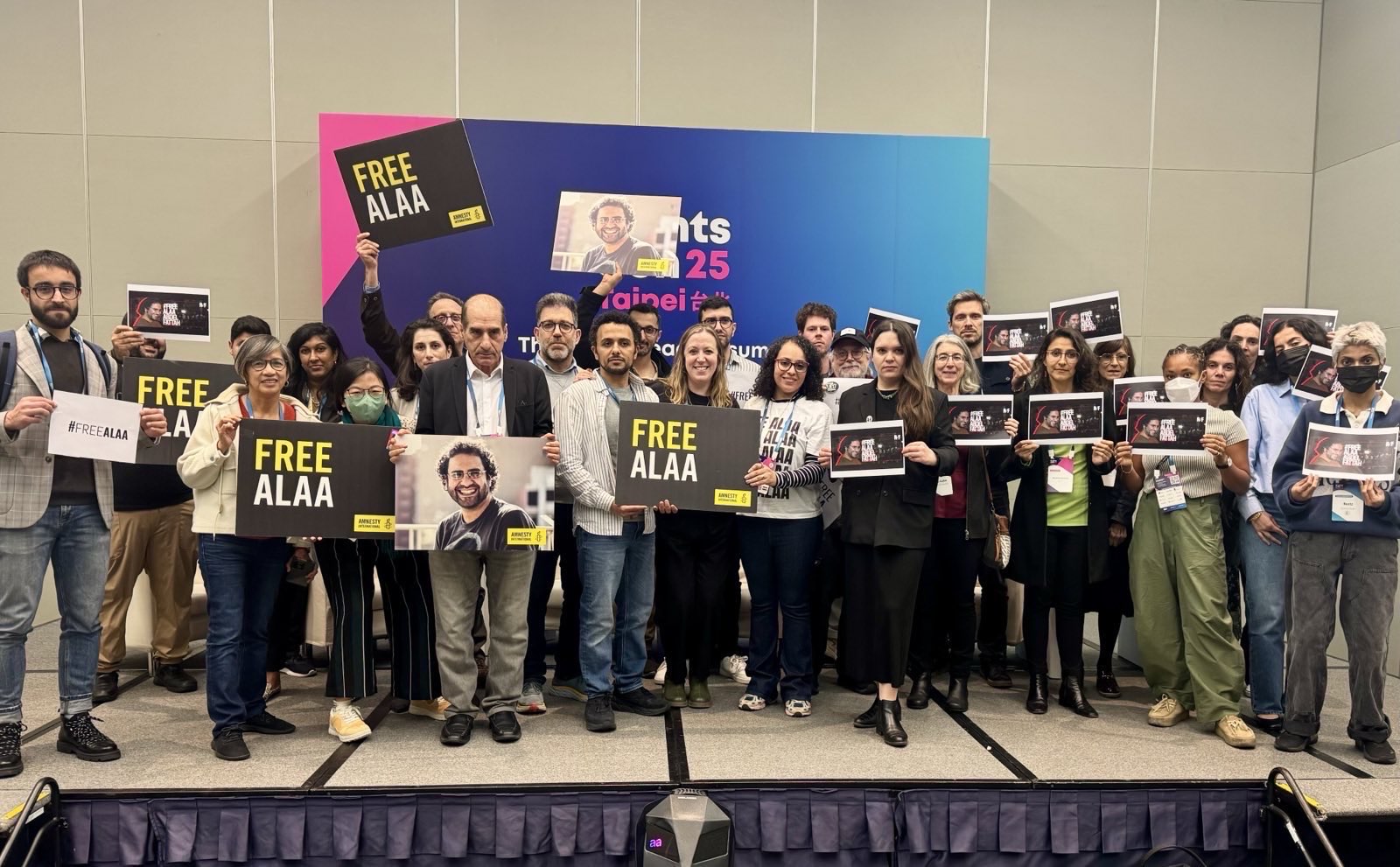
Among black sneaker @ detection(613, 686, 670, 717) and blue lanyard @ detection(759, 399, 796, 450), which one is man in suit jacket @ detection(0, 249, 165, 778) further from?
blue lanyard @ detection(759, 399, 796, 450)

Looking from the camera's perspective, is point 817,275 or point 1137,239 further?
point 1137,239

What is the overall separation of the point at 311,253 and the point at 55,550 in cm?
327

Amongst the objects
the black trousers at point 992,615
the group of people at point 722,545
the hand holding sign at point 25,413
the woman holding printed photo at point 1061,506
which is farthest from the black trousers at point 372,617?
the black trousers at point 992,615

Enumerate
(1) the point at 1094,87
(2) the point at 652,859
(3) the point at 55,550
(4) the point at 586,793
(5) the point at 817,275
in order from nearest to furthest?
(2) the point at 652,859 → (4) the point at 586,793 → (3) the point at 55,550 → (5) the point at 817,275 → (1) the point at 1094,87

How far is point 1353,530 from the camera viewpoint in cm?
339

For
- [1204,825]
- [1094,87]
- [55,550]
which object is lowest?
[1204,825]

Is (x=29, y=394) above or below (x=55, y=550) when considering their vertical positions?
above

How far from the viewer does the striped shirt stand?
358 centimetres

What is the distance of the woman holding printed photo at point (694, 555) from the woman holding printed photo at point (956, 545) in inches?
34.8

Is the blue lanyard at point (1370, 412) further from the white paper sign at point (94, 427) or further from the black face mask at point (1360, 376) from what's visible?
the white paper sign at point (94, 427)

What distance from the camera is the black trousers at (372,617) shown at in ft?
11.5

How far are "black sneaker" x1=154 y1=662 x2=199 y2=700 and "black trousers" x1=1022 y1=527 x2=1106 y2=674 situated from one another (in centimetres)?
380

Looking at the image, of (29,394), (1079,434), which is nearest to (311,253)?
(29,394)

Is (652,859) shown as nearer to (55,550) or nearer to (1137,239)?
(55,550)
